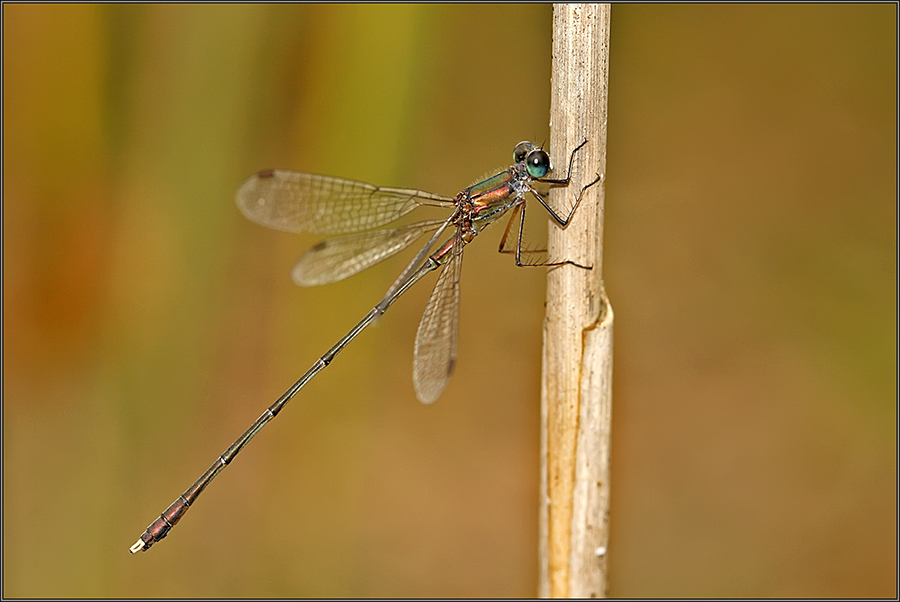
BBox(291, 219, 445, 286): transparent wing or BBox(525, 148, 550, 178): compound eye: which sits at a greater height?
BBox(525, 148, 550, 178): compound eye

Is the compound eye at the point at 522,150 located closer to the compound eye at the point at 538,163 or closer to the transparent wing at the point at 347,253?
the compound eye at the point at 538,163

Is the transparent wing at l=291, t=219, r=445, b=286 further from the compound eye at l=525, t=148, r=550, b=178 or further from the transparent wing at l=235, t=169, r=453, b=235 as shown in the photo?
the compound eye at l=525, t=148, r=550, b=178

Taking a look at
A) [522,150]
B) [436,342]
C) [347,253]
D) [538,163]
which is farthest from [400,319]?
[538,163]

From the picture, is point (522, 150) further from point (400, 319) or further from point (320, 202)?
point (400, 319)

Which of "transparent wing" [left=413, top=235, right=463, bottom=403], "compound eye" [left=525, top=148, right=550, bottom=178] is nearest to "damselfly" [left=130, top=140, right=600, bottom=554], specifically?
"transparent wing" [left=413, top=235, right=463, bottom=403]

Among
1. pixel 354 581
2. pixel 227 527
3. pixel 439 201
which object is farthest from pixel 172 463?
pixel 439 201

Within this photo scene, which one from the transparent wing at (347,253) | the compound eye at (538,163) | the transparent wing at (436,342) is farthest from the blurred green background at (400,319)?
the compound eye at (538,163)
